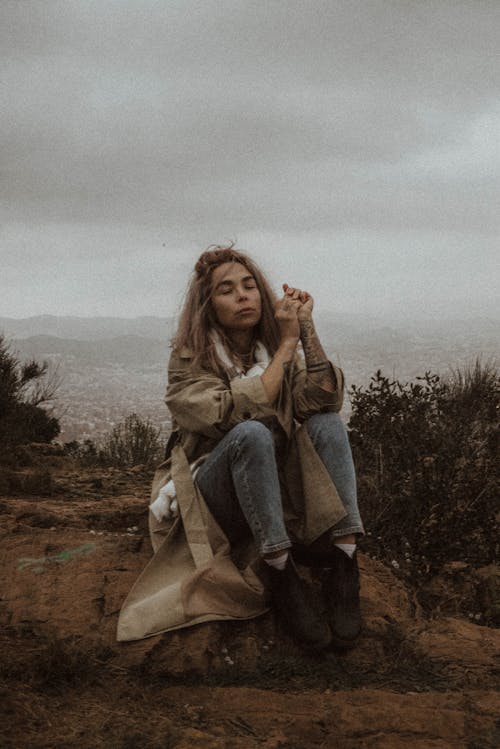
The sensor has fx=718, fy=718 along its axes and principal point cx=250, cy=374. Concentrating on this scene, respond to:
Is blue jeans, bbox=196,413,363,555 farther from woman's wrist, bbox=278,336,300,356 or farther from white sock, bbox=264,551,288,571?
woman's wrist, bbox=278,336,300,356

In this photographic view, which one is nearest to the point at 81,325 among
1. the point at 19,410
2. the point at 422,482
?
the point at 19,410

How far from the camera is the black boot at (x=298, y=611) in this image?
2.93 metres

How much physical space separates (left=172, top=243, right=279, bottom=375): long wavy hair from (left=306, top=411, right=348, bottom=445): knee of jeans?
0.47 m

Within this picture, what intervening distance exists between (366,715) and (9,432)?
19.8 feet

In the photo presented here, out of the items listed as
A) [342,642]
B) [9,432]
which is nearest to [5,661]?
[342,642]

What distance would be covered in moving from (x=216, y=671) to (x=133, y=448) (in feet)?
17.2

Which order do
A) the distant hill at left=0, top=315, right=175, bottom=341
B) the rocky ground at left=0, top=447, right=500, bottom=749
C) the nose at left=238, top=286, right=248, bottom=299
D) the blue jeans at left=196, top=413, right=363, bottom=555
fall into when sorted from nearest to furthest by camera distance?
the rocky ground at left=0, top=447, right=500, bottom=749
the blue jeans at left=196, top=413, right=363, bottom=555
the nose at left=238, top=286, right=248, bottom=299
the distant hill at left=0, top=315, right=175, bottom=341

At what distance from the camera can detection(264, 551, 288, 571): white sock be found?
116 inches

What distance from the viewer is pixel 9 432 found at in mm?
7703

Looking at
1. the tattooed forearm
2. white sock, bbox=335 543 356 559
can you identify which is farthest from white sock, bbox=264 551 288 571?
the tattooed forearm

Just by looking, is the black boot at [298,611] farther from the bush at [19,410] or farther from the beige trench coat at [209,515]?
the bush at [19,410]

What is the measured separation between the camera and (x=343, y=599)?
119 inches

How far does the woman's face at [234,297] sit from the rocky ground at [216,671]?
1.28 metres

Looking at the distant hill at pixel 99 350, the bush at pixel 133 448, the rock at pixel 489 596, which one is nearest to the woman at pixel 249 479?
the rock at pixel 489 596
